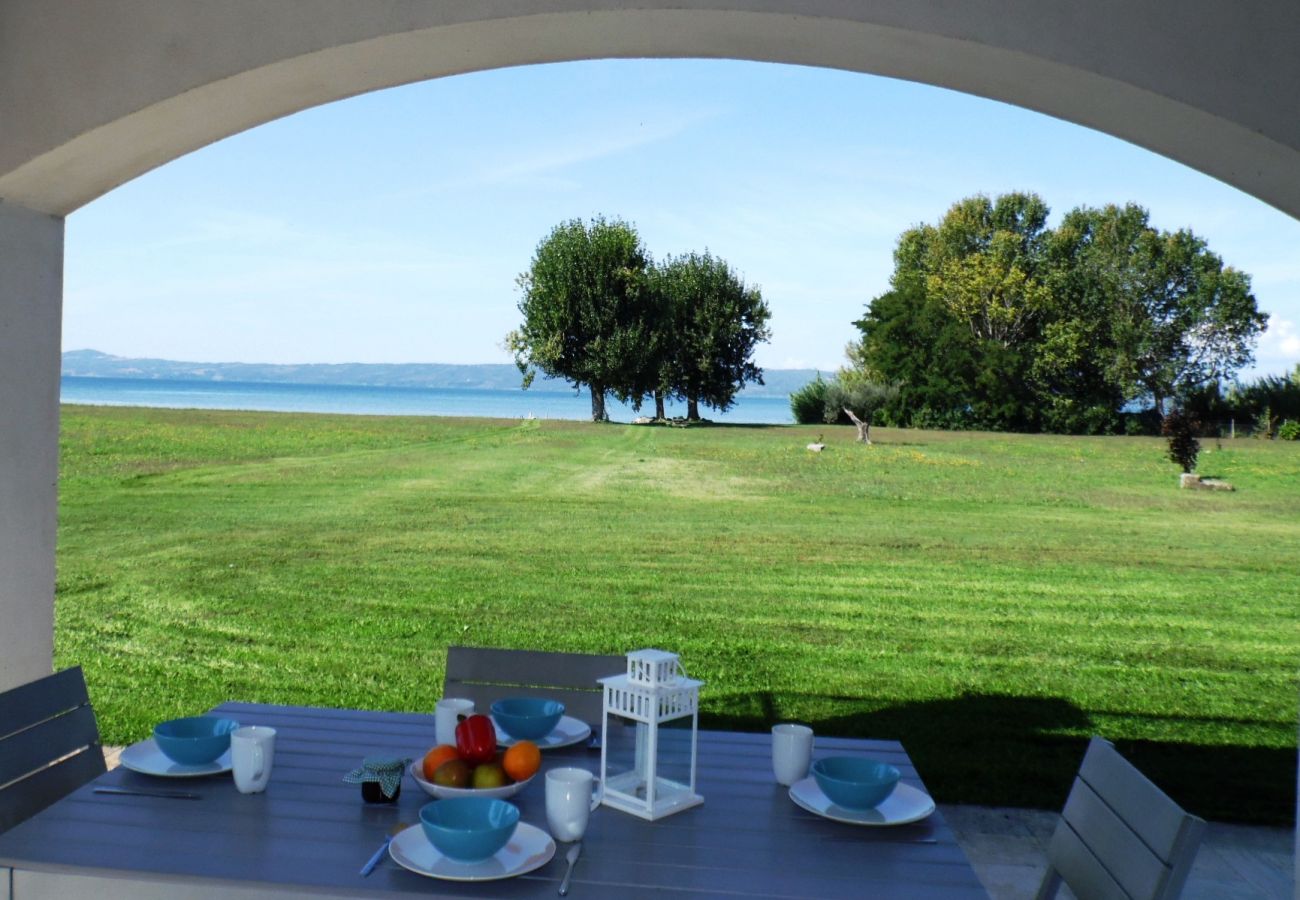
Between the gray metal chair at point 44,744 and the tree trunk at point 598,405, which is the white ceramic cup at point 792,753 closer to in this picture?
the gray metal chair at point 44,744

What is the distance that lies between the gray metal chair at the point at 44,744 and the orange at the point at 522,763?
90 centimetres

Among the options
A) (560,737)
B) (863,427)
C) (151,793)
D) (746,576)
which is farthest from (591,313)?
(151,793)

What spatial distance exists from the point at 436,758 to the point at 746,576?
5709mm

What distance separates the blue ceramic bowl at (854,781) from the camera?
1.80 metres

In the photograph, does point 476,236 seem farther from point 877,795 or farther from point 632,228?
point 877,795

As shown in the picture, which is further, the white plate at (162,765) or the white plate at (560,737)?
the white plate at (560,737)

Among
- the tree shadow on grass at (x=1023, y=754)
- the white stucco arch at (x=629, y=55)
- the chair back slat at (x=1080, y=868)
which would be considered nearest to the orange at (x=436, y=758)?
the chair back slat at (x=1080, y=868)

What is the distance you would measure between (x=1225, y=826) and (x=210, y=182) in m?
11.8

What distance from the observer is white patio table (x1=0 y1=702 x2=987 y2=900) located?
59.2 inches

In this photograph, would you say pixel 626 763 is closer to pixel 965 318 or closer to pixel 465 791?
pixel 465 791

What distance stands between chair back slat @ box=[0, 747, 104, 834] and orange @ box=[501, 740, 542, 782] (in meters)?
0.90

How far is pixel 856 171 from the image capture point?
31.9 feet

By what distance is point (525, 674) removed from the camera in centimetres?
262

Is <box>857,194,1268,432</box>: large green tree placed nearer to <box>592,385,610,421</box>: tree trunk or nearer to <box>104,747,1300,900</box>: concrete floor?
<box>592,385,610,421</box>: tree trunk
